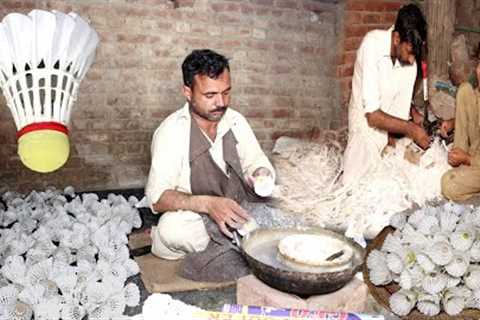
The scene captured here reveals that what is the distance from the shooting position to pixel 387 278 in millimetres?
3289

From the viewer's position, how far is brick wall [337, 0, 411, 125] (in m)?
6.11

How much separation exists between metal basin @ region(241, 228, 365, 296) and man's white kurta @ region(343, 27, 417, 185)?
2.11m

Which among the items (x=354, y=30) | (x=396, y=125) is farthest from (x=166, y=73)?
(x=396, y=125)

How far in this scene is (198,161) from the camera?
3744mm

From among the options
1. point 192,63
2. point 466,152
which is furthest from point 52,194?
point 466,152

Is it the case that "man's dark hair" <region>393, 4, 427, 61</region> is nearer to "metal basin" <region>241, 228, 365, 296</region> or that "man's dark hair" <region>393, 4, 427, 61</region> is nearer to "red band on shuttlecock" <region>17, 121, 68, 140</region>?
"metal basin" <region>241, 228, 365, 296</region>

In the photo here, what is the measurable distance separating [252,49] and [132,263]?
3.35 m

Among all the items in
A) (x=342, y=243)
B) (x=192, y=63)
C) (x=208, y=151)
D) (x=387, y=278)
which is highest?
(x=192, y=63)

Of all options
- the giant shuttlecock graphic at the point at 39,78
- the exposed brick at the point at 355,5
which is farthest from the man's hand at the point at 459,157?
the giant shuttlecock graphic at the point at 39,78

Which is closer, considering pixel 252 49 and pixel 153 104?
pixel 153 104

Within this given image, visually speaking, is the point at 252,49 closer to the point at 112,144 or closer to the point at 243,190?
the point at 112,144

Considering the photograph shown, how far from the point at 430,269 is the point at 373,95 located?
2003mm

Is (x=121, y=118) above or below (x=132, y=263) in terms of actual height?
above

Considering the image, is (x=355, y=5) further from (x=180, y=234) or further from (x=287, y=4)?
(x=180, y=234)
